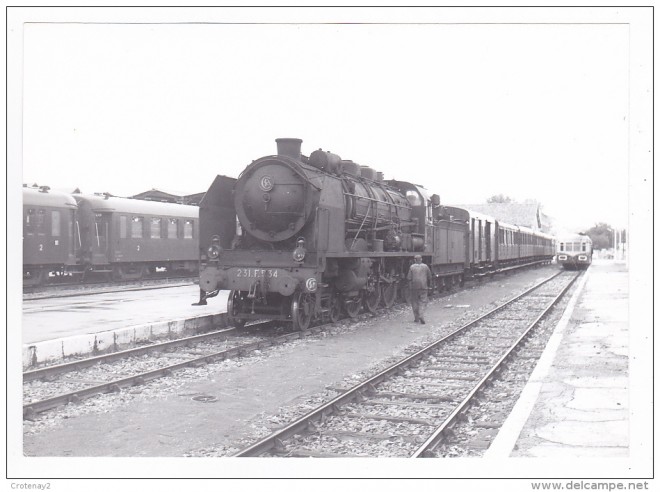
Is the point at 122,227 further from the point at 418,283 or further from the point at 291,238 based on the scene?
the point at 418,283

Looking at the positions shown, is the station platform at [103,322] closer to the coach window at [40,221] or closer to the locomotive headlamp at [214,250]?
the locomotive headlamp at [214,250]

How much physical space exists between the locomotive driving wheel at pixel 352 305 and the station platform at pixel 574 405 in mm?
4346

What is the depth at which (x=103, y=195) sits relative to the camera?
72.6 feet

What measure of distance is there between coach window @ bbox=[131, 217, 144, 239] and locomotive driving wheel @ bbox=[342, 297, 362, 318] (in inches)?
462

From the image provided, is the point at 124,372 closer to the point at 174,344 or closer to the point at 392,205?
the point at 174,344

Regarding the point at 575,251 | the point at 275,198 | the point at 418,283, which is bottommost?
the point at 418,283

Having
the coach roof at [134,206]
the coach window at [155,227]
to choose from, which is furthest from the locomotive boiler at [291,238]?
the coach window at [155,227]

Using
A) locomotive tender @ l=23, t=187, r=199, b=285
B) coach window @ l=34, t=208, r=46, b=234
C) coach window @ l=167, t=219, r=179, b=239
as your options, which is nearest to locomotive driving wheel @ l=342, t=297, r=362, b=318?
locomotive tender @ l=23, t=187, r=199, b=285

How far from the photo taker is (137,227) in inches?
898

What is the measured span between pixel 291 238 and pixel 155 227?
13.8 metres

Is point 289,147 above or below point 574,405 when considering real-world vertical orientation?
above

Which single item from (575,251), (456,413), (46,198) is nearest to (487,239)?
(575,251)

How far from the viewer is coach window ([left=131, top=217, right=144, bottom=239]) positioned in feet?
74.0

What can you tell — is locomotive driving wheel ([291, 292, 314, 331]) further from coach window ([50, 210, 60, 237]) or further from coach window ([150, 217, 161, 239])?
coach window ([150, 217, 161, 239])
